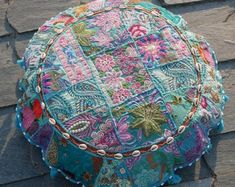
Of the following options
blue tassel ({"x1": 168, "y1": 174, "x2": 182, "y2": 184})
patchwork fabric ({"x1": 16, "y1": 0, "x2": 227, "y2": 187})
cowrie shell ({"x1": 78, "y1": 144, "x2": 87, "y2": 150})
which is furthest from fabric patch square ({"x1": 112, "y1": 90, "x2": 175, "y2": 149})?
blue tassel ({"x1": 168, "y1": 174, "x2": 182, "y2": 184})

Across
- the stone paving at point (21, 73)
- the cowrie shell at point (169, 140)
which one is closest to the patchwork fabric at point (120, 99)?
the cowrie shell at point (169, 140)

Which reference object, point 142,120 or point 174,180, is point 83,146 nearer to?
point 142,120

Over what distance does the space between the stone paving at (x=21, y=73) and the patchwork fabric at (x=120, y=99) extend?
10cm

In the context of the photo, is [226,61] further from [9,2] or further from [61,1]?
[9,2]

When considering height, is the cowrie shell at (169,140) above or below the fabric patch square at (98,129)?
below

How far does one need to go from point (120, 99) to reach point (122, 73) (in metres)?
0.11

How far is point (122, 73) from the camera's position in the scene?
6.33ft

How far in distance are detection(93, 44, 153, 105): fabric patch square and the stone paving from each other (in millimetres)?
422

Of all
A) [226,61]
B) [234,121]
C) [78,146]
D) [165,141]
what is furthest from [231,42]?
[78,146]

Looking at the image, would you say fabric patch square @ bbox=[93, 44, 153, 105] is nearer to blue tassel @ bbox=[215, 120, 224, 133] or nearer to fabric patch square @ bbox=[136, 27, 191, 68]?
fabric patch square @ bbox=[136, 27, 191, 68]

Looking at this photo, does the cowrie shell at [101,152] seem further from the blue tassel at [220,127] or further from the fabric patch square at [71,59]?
the blue tassel at [220,127]

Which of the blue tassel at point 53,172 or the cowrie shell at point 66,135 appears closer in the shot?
the cowrie shell at point 66,135

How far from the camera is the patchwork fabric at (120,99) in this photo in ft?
6.15

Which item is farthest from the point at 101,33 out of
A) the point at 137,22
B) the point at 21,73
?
the point at 21,73
